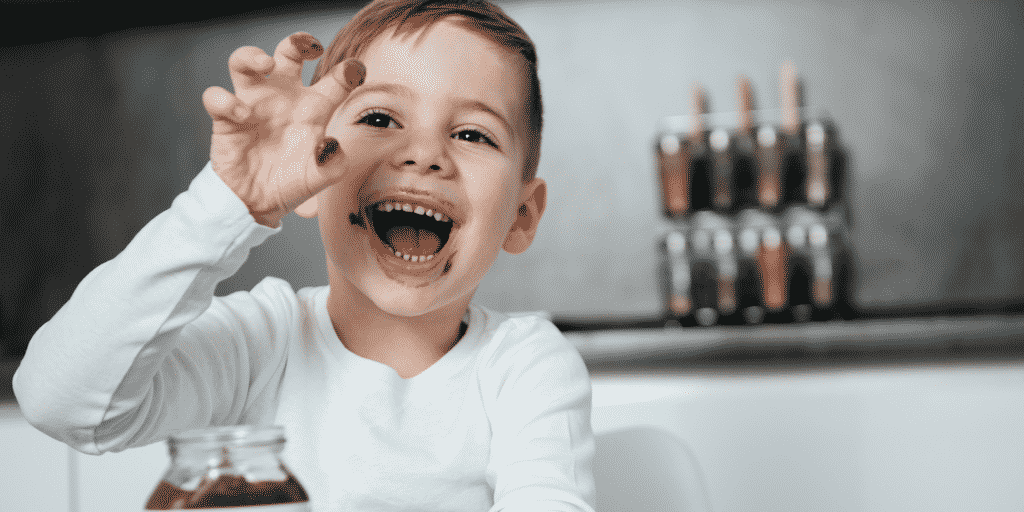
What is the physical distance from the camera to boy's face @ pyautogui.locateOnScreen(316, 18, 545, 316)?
0.51 m

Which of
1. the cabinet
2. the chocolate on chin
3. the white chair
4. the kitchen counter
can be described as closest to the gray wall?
the kitchen counter

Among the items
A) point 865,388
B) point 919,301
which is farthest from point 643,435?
point 919,301

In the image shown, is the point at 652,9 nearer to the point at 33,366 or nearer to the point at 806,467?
the point at 806,467

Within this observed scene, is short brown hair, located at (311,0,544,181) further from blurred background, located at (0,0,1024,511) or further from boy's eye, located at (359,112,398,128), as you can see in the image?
blurred background, located at (0,0,1024,511)

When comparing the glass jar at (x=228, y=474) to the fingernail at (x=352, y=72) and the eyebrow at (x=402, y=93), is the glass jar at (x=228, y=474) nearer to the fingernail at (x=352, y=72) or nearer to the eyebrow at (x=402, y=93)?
the fingernail at (x=352, y=72)

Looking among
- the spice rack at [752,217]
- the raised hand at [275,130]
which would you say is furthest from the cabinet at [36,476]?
the spice rack at [752,217]

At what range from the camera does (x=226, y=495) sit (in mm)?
277

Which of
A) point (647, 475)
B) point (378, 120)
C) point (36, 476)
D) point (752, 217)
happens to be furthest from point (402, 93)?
point (752, 217)

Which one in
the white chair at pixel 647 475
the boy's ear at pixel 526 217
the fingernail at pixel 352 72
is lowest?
the white chair at pixel 647 475

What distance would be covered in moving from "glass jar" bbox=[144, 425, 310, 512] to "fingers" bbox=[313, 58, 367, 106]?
0.60ft

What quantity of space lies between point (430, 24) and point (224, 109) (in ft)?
0.77

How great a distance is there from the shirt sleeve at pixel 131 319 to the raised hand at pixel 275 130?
0.04ft

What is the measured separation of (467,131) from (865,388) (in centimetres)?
74

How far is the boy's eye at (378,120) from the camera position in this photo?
53 centimetres
